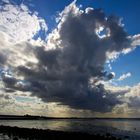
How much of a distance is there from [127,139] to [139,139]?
194 inches

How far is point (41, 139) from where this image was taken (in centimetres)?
6109

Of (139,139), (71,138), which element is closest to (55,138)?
(71,138)

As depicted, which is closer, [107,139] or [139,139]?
[107,139]

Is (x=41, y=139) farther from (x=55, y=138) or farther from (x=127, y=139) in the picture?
(x=127, y=139)

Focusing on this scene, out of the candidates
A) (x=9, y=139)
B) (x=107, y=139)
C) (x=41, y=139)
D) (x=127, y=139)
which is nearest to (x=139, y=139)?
(x=127, y=139)

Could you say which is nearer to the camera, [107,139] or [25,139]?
[25,139]

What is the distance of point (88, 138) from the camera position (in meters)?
64.8

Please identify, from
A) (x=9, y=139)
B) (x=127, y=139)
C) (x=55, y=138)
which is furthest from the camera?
(x=127, y=139)

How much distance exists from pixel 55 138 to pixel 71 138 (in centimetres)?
364

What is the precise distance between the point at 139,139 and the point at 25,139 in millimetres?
33939

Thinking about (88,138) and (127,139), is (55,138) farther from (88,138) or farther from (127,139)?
(127,139)

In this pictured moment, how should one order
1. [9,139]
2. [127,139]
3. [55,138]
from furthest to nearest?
1. [127,139]
2. [55,138]
3. [9,139]

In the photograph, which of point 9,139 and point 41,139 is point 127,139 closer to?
point 41,139

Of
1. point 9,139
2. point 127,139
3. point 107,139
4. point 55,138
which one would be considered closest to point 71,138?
point 55,138
